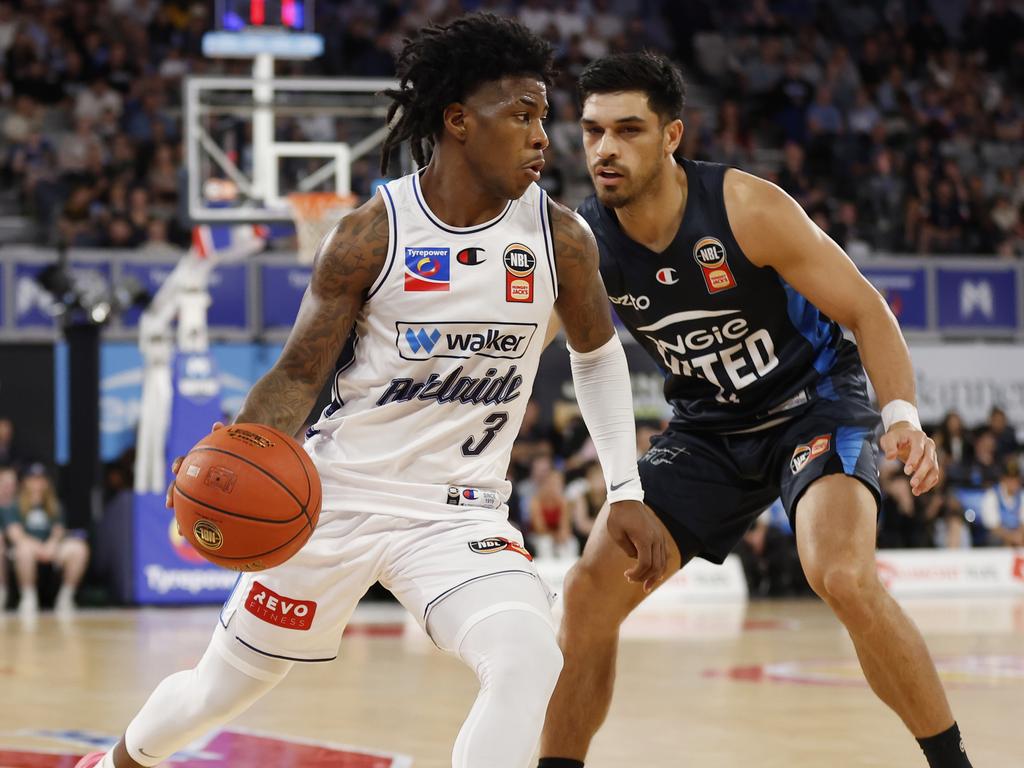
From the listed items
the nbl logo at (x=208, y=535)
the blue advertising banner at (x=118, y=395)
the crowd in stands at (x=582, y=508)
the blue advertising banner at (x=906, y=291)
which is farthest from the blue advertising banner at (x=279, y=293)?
the nbl logo at (x=208, y=535)

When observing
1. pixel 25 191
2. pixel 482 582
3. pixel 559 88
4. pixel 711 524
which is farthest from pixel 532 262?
pixel 559 88

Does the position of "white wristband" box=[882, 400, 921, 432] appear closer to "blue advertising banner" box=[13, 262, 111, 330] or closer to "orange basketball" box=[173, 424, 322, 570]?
"orange basketball" box=[173, 424, 322, 570]

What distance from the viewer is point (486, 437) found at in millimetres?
3793

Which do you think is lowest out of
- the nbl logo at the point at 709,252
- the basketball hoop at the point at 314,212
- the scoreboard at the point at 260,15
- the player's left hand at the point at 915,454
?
the player's left hand at the point at 915,454

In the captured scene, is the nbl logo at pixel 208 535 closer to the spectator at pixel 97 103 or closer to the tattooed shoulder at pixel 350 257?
the tattooed shoulder at pixel 350 257

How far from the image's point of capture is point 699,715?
20.7 ft

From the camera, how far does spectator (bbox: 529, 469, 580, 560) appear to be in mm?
13172

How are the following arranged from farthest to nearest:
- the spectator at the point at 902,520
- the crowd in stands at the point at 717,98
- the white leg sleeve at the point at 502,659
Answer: the crowd in stands at the point at 717,98
the spectator at the point at 902,520
the white leg sleeve at the point at 502,659

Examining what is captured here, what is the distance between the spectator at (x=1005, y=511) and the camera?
14.6m

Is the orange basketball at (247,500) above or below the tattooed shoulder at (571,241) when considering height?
below

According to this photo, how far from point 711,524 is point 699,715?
1.82 metres

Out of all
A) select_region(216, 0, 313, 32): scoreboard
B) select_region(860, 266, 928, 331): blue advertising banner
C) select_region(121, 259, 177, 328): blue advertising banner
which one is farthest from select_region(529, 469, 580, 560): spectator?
select_region(860, 266, 928, 331): blue advertising banner

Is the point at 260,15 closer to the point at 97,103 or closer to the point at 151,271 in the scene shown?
the point at 151,271

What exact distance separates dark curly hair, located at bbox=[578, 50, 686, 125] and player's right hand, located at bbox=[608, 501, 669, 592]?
52.3 inches
